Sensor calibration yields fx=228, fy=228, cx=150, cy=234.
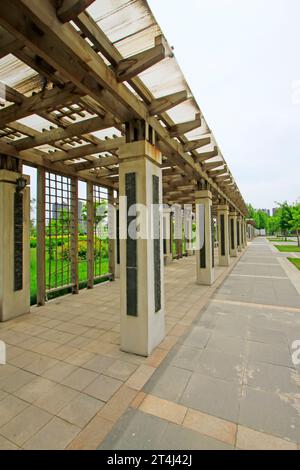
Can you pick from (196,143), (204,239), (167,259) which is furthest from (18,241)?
(167,259)

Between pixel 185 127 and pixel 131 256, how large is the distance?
252cm

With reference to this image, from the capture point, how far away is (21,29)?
5.98 ft

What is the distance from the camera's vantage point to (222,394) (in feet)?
8.36

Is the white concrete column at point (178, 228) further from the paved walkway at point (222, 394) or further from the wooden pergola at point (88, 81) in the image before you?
the paved walkway at point (222, 394)

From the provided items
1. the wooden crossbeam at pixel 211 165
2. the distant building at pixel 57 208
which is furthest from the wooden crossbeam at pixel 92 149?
the wooden crossbeam at pixel 211 165

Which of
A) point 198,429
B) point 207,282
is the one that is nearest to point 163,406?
point 198,429

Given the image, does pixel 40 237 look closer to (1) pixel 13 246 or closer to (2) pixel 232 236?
(1) pixel 13 246

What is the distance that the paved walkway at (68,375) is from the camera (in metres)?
2.08

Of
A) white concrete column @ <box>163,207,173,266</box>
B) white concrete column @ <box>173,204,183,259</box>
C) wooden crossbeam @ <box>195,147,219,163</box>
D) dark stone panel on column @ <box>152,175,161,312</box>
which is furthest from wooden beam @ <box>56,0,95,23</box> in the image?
white concrete column @ <box>173,204,183,259</box>

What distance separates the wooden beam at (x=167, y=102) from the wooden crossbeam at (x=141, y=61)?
0.86m

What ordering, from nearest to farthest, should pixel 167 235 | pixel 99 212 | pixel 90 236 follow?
pixel 90 236 → pixel 99 212 → pixel 167 235

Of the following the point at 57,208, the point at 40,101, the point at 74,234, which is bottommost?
the point at 74,234

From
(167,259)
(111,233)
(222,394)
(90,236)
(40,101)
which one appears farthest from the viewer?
(167,259)

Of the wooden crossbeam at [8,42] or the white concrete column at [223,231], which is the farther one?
the white concrete column at [223,231]
